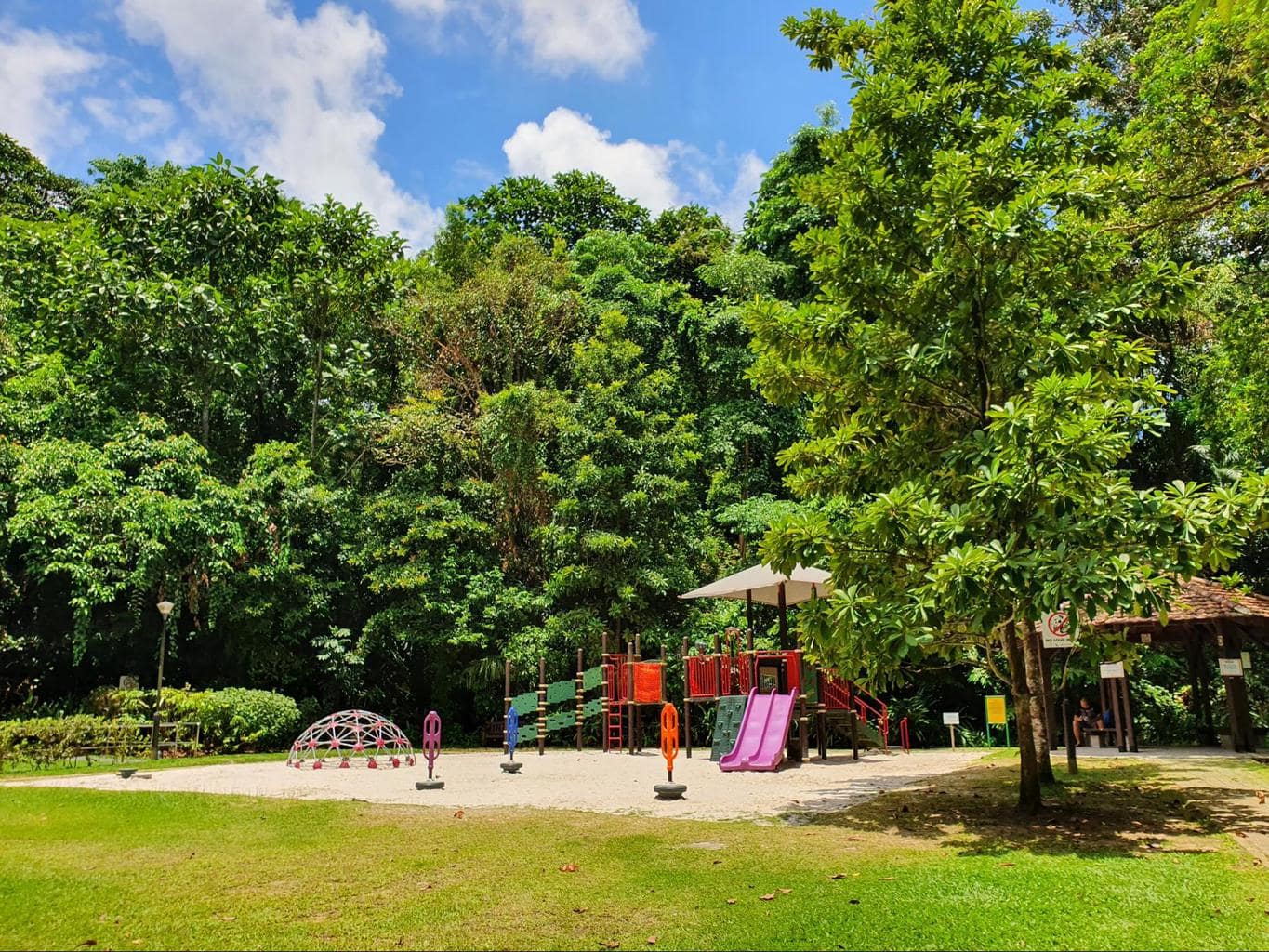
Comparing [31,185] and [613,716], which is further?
[31,185]

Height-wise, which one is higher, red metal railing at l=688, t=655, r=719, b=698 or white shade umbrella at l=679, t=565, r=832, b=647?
white shade umbrella at l=679, t=565, r=832, b=647

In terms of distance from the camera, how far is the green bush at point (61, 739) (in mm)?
14805

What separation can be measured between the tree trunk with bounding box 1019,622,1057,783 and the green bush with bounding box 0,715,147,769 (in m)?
14.7

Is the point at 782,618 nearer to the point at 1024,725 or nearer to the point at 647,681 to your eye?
the point at 647,681

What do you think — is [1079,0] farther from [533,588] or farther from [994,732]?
[533,588]

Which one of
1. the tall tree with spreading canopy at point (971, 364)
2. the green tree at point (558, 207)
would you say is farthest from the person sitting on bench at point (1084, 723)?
the green tree at point (558, 207)

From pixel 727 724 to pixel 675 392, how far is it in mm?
10970

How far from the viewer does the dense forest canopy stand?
7730 mm

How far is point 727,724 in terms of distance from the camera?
14852mm

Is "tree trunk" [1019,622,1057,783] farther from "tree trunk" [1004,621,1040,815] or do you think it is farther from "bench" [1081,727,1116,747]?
"bench" [1081,727,1116,747]

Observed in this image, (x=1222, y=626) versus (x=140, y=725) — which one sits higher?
(x=1222, y=626)

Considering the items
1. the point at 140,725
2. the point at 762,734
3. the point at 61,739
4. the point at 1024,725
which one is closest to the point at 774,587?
the point at 762,734

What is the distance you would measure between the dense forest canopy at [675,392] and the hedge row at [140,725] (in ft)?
5.50

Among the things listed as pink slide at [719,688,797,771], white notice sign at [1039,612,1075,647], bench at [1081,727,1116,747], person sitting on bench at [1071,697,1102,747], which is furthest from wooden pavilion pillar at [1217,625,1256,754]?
pink slide at [719,688,797,771]
